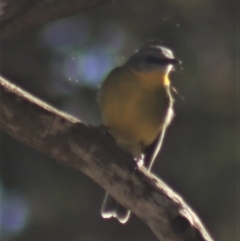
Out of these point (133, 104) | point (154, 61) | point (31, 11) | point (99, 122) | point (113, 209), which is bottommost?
point (99, 122)

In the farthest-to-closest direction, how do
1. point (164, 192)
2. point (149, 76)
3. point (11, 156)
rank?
1. point (11, 156)
2. point (149, 76)
3. point (164, 192)

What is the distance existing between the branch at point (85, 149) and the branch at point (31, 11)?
0.93 feet

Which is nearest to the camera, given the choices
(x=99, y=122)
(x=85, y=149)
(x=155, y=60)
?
(x=85, y=149)

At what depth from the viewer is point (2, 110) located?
3.68 m

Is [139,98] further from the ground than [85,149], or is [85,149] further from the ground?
[85,149]

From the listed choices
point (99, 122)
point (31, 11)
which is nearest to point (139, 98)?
point (31, 11)

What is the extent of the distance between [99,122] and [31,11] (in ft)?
6.51

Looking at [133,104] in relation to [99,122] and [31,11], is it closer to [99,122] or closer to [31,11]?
[31,11]

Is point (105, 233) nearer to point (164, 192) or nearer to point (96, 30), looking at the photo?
point (96, 30)

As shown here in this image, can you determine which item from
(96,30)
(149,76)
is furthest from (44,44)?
(149,76)

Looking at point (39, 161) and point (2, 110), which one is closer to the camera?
point (2, 110)

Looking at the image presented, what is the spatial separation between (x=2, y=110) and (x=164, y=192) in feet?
2.84

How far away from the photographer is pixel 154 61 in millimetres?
4363

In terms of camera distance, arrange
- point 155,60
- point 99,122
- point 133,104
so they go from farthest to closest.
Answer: point 99,122 → point 155,60 → point 133,104
